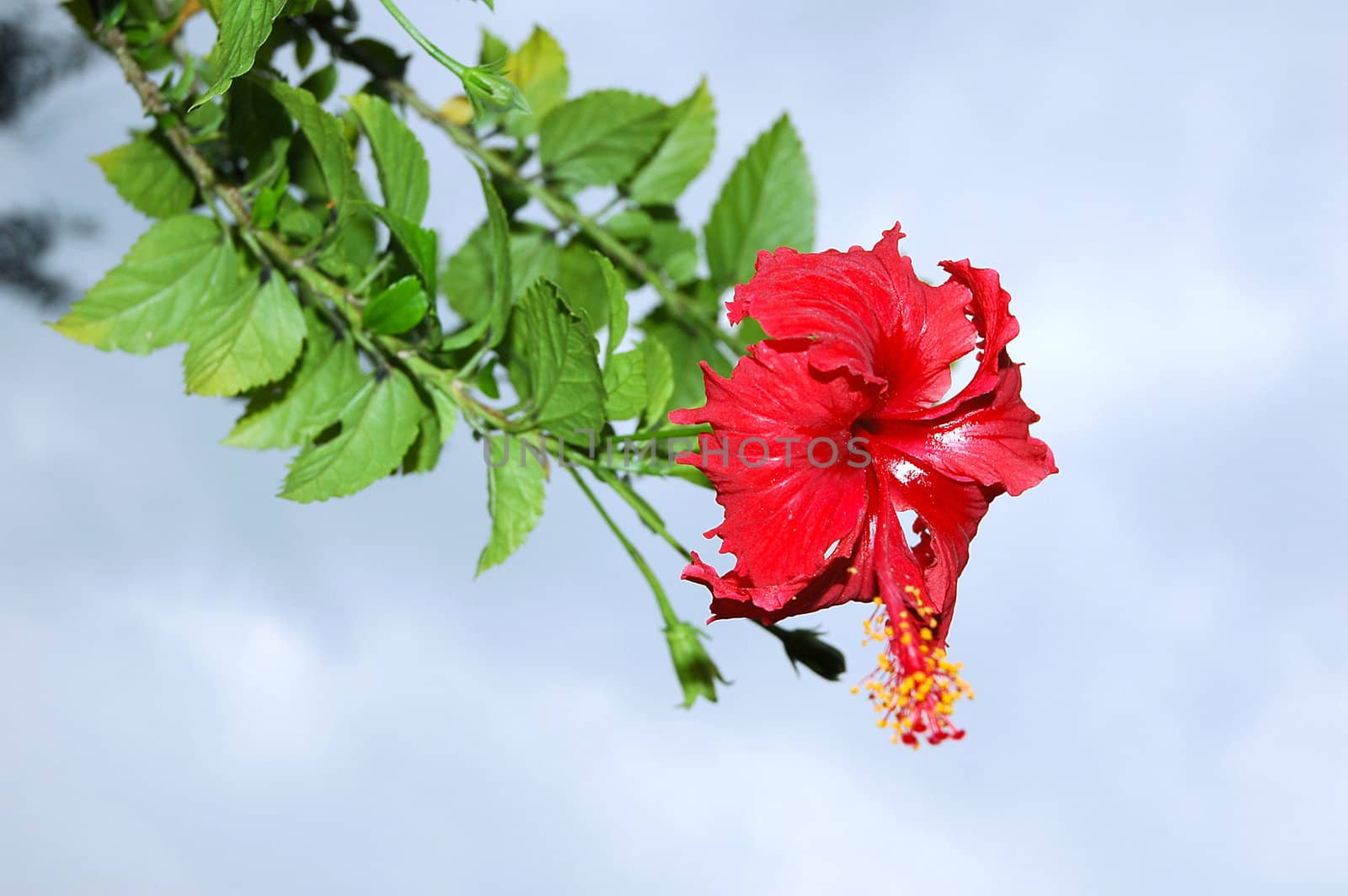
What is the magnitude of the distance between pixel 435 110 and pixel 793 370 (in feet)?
3.30

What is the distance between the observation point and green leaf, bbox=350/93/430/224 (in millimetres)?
1296

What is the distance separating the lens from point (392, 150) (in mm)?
1298

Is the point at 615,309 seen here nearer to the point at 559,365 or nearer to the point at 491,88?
the point at 559,365

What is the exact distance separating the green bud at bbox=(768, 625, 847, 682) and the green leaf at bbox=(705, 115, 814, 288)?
69cm

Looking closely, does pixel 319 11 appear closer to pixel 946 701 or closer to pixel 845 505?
pixel 845 505

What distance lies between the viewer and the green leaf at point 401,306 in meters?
1.23

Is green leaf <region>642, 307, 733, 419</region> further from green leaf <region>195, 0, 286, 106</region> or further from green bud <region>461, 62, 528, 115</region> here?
green leaf <region>195, 0, 286, 106</region>

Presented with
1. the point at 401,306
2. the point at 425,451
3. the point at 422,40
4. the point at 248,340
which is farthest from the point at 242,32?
the point at 425,451

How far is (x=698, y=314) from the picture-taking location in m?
1.75

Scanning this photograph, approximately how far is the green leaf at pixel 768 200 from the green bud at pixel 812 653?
69 centimetres

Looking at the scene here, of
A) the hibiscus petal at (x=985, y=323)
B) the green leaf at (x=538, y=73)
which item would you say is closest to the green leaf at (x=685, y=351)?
the green leaf at (x=538, y=73)

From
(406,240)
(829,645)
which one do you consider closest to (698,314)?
(406,240)

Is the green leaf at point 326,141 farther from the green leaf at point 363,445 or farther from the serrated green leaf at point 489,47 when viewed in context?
the serrated green leaf at point 489,47

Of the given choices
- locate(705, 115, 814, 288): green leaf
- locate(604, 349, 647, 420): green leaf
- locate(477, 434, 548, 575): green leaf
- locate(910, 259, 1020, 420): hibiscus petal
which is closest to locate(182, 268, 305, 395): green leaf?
locate(477, 434, 548, 575): green leaf
